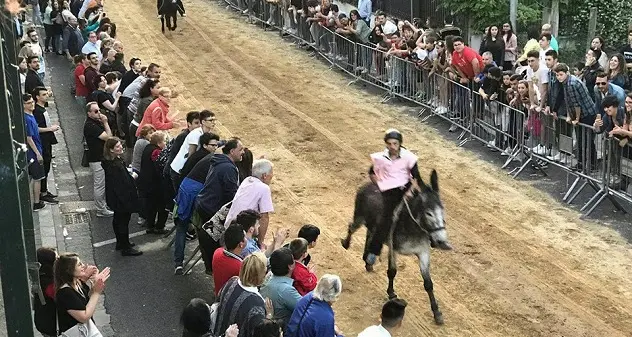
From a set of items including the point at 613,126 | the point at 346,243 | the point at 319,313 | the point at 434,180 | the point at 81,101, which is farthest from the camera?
the point at 81,101

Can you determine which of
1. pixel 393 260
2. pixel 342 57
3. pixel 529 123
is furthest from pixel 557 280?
pixel 342 57

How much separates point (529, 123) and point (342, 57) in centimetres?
904

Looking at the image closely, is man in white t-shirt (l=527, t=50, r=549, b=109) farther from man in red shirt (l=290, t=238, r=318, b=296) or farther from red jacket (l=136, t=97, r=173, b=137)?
man in red shirt (l=290, t=238, r=318, b=296)

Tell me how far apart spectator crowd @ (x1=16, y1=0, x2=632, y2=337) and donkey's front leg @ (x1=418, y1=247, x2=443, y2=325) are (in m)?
1.16

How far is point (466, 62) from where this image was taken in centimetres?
1869

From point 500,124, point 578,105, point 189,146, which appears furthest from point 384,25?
point 189,146

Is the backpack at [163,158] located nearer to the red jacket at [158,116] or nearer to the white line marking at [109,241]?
the white line marking at [109,241]

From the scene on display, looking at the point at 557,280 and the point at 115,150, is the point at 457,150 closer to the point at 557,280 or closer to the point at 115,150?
the point at 557,280

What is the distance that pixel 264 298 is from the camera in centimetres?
915

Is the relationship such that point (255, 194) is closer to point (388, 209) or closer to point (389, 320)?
point (388, 209)

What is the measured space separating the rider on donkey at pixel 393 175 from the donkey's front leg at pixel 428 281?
54 cm

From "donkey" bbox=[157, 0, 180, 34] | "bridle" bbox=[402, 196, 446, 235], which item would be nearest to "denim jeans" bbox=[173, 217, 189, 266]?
"bridle" bbox=[402, 196, 446, 235]

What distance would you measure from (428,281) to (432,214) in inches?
33.4

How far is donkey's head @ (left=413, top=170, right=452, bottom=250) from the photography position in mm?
11023
